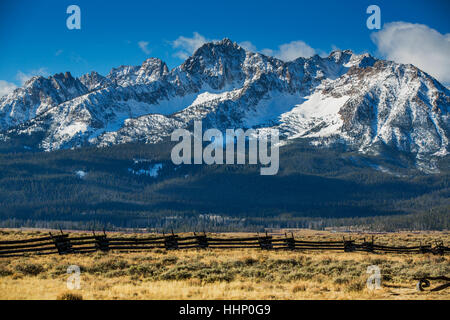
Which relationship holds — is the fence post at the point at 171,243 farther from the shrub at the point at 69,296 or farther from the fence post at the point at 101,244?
the shrub at the point at 69,296

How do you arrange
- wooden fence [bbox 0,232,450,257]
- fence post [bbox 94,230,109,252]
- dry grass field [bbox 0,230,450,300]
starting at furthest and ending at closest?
fence post [bbox 94,230,109,252] → wooden fence [bbox 0,232,450,257] → dry grass field [bbox 0,230,450,300]

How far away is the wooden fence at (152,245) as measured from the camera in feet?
115

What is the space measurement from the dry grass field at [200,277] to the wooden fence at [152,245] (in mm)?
1177

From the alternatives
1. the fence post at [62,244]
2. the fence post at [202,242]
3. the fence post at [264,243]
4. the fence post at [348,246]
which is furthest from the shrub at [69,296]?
the fence post at [348,246]

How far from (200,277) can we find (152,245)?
653 inches

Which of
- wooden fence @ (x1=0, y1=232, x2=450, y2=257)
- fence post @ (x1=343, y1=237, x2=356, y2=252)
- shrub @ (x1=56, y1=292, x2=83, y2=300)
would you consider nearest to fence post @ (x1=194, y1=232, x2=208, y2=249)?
wooden fence @ (x1=0, y1=232, x2=450, y2=257)

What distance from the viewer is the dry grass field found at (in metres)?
21.0

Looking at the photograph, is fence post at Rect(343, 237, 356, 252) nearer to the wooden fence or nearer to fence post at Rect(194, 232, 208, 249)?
the wooden fence

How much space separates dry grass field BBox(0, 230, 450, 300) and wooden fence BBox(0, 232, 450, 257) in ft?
3.86

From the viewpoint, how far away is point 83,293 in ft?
68.2
